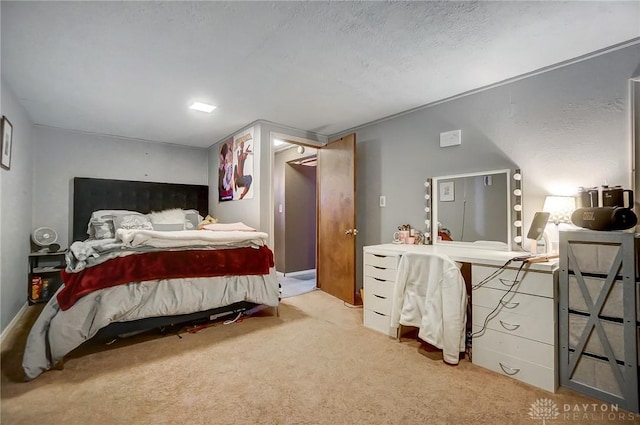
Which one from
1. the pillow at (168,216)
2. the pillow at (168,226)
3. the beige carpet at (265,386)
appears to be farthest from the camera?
the pillow at (168,216)

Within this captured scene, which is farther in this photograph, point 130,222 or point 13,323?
point 130,222

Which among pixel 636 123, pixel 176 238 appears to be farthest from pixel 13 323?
pixel 636 123

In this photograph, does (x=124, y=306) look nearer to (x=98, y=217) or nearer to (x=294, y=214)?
(x=98, y=217)

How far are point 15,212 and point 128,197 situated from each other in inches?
53.8

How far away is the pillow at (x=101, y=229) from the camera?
11.6 ft

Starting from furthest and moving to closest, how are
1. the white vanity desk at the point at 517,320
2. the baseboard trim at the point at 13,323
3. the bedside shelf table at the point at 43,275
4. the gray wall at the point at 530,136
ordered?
1. the bedside shelf table at the point at 43,275
2. the baseboard trim at the point at 13,323
3. the gray wall at the point at 530,136
4. the white vanity desk at the point at 517,320

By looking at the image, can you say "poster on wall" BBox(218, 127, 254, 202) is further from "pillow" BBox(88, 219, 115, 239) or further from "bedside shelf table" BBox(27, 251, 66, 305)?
"bedside shelf table" BBox(27, 251, 66, 305)

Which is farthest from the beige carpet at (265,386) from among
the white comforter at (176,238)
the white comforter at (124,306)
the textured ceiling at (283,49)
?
the textured ceiling at (283,49)

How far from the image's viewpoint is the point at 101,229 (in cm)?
356

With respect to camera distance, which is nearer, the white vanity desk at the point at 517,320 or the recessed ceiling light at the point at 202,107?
the white vanity desk at the point at 517,320

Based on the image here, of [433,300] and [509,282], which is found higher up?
[509,282]

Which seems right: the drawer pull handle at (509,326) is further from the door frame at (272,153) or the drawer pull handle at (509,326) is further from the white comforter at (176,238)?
the door frame at (272,153)

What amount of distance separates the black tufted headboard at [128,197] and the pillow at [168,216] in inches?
3.3

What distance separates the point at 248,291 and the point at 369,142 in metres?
2.30
